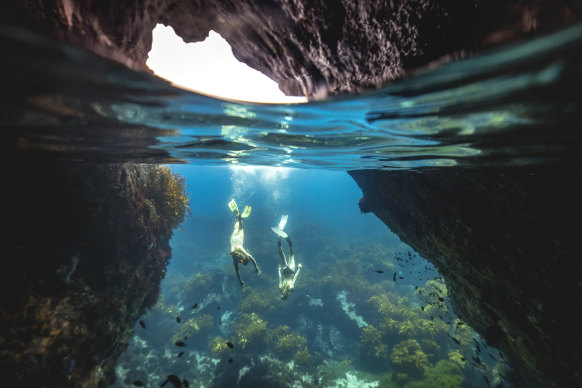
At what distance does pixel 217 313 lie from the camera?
22656mm

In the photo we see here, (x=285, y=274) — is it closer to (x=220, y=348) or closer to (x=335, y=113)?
(x=220, y=348)

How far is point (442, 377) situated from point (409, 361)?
186 cm

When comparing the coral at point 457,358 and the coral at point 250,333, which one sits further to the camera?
the coral at point 250,333

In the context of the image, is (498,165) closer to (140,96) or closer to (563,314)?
(563,314)

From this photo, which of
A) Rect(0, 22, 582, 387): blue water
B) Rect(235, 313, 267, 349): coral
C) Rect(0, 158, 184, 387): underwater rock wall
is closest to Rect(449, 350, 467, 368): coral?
Rect(0, 22, 582, 387): blue water

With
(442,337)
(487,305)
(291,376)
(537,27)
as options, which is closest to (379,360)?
(442,337)

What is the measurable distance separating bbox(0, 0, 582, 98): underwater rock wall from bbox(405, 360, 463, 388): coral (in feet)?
54.5

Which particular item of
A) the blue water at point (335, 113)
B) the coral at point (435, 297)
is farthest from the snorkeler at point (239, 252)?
the coral at point (435, 297)

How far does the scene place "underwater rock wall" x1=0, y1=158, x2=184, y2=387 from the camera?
4977mm

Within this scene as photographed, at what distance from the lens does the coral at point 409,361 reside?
45.9ft

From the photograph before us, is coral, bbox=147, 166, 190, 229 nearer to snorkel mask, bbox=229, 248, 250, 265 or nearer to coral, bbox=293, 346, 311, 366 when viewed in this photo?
snorkel mask, bbox=229, 248, 250, 265

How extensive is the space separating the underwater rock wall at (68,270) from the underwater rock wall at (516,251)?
379 inches

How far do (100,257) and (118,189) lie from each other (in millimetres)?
2147

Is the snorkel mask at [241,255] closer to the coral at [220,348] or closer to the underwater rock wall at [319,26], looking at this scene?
the underwater rock wall at [319,26]
